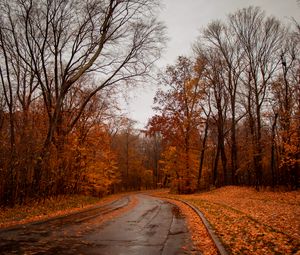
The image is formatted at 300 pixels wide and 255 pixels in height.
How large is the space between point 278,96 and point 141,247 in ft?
99.1

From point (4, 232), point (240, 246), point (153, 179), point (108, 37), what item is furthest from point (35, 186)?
point (153, 179)

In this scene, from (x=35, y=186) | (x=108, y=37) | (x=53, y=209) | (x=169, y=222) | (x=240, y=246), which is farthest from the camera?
(x=108, y=37)

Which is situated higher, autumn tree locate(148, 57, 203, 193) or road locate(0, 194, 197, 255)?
autumn tree locate(148, 57, 203, 193)

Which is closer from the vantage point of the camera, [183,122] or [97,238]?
[97,238]

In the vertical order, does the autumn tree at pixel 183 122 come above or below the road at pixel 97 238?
above

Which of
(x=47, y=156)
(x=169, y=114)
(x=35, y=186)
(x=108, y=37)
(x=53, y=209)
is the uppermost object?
(x=108, y=37)

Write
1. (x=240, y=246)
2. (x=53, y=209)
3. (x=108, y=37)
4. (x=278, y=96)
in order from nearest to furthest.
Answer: (x=240, y=246), (x=53, y=209), (x=108, y=37), (x=278, y=96)

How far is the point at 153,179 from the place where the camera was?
8244cm

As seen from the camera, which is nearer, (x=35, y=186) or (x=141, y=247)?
(x=141, y=247)

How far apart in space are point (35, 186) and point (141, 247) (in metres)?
12.7

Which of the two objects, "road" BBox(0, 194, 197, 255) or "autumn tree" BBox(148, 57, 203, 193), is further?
"autumn tree" BBox(148, 57, 203, 193)

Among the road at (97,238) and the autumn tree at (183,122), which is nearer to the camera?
the road at (97,238)

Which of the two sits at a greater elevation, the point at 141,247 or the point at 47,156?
the point at 47,156

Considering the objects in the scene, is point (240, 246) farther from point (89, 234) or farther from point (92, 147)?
point (92, 147)
